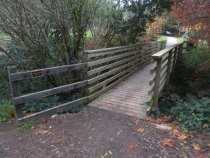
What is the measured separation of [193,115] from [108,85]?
2.82m

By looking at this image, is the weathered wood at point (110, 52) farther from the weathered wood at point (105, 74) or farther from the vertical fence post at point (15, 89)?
the vertical fence post at point (15, 89)

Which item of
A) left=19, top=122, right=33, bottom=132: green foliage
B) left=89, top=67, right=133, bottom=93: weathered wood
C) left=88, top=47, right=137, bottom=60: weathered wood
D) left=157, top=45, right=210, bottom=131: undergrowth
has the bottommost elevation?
left=157, top=45, right=210, bottom=131: undergrowth

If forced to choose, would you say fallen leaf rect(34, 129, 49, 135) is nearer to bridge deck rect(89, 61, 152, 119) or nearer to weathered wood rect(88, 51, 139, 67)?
bridge deck rect(89, 61, 152, 119)

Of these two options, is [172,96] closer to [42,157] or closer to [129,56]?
[129,56]

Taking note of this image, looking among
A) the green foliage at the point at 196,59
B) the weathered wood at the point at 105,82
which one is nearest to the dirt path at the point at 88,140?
the weathered wood at the point at 105,82

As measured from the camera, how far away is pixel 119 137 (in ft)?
14.0

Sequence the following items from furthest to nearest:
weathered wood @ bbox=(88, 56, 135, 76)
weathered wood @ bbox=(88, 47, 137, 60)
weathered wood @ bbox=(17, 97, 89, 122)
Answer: weathered wood @ bbox=(88, 56, 135, 76) → weathered wood @ bbox=(88, 47, 137, 60) → weathered wood @ bbox=(17, 97, 89, 122)

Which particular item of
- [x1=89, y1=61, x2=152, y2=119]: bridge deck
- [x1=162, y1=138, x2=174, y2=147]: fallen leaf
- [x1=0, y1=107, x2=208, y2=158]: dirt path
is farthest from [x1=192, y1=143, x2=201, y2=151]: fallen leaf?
[x1=89, y1=61, x2=152, y2=119]: bridge deck

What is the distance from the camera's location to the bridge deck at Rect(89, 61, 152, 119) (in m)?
5.59

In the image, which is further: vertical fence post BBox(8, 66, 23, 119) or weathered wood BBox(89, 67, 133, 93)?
weathered wood BBox(89, 67, 133, 93)

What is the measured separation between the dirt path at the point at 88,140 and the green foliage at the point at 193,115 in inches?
16.8

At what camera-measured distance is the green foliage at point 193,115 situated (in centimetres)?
480

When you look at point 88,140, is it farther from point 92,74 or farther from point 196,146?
point 92,74

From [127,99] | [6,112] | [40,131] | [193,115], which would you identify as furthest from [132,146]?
[6,112]
